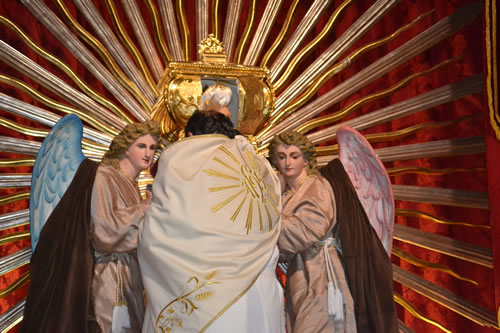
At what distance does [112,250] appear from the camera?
78.3 inches

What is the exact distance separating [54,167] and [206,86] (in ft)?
2.34

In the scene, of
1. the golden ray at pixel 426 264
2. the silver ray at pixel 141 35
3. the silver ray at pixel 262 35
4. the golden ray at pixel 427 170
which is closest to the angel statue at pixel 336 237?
the golden ray at pixel 426 264

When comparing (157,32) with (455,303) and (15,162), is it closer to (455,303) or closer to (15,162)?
(15,162)

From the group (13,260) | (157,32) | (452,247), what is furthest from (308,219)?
(157,32)

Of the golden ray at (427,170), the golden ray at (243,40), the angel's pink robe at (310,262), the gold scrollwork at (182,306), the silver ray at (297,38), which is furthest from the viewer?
the golden ray at (243,40)

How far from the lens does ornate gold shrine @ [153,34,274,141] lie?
2.45 meters

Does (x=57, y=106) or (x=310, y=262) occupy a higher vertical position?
(x=57, y=106)

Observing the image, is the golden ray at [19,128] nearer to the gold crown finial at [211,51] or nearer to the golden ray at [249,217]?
the gold crown finial at [211,51]

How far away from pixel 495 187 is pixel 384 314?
62 cm

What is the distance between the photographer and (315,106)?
2.63 metres

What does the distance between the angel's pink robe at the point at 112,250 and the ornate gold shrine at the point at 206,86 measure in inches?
20.5

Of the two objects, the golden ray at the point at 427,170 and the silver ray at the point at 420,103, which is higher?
the silver ray at the point at 420,103

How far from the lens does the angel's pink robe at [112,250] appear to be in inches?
77.5

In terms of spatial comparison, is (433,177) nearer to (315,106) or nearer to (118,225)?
(315,106)
